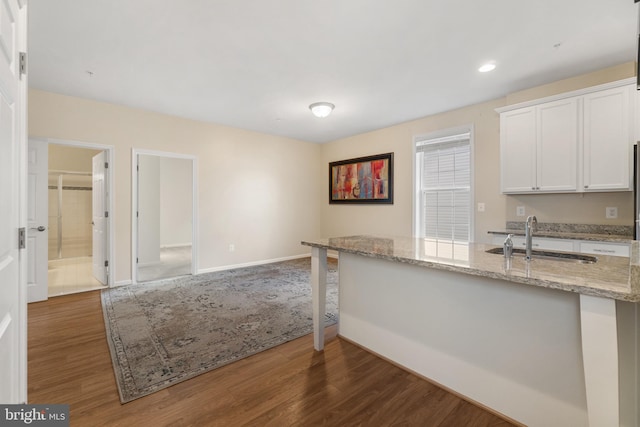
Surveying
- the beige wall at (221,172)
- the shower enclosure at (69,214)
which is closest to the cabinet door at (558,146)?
the beige wall at (221,172)

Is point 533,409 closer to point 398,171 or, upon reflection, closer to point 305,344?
point 305,344

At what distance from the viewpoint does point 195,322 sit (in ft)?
9.32

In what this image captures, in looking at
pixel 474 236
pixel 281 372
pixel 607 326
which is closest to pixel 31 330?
pixel 281 372

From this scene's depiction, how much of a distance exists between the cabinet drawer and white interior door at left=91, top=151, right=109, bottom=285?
19.3 ft

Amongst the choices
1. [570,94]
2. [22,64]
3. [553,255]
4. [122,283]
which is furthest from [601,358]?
[122,283]

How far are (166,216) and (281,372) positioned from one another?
7088 millimetres

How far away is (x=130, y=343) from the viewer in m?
2.40

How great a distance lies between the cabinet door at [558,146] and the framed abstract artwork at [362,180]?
90.6 inches

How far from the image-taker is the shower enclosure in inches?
238

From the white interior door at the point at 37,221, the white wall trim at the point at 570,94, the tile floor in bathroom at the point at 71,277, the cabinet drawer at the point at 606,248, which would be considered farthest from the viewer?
the tile floor in bathroom at the point at 71,277

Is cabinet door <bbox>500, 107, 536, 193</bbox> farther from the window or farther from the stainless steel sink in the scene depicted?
the stainless steel sink

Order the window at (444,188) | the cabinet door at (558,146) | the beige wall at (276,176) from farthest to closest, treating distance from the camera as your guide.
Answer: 1. the window at (444,188)
2. the beige wall at (276,176)
3. the cabinet door at (558,146)

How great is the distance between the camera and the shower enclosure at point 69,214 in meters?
6.05

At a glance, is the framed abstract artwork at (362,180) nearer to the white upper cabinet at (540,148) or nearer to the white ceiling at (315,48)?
the white ceiling at (315,48)
